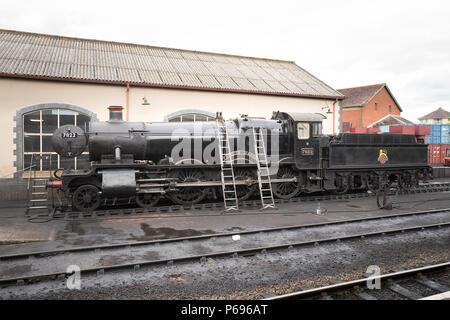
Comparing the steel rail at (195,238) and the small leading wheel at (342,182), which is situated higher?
the small leading wheel at (342,182)

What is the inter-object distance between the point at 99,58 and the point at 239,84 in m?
7.73

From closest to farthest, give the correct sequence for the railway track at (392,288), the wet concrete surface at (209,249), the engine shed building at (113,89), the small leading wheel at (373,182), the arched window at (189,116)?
the railway track at (392,288), the wet concrete surface at (209,249), the engine shed building at (113,89), the small leading wheel at (373,182), the arched window at (189,116)

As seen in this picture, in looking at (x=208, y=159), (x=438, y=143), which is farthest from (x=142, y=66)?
(x=438, y=143)

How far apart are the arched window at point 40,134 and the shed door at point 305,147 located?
Result: 9251 mm

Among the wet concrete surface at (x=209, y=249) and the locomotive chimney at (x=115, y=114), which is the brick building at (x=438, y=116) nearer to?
the wet concrete surface at (x=209, y=249)

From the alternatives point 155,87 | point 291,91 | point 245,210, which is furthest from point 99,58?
point 245,210

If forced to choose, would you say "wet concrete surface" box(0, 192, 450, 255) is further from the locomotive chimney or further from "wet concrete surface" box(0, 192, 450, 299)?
the locomotive chimney

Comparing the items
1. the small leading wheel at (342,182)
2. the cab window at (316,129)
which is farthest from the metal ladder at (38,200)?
the small leading wheel at (342,182)

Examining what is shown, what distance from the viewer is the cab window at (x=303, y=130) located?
13664 millimetres

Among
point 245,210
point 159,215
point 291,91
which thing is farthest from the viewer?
point 291,91

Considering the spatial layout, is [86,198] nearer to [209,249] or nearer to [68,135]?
[68,135]

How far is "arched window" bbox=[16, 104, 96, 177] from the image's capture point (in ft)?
49.1

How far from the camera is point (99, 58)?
734 inches
